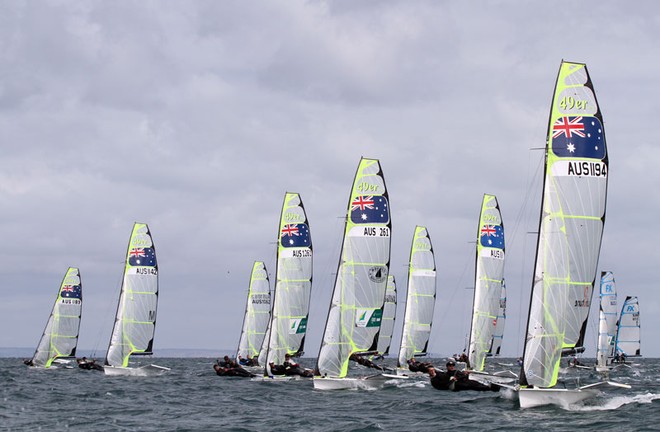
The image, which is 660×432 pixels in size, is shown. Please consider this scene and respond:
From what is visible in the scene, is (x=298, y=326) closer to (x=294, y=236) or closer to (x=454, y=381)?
(x=294, y=236)

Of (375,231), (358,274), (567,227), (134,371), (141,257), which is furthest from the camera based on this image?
(141,257)

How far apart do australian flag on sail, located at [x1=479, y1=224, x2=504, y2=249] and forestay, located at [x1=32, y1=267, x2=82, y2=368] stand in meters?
30.7

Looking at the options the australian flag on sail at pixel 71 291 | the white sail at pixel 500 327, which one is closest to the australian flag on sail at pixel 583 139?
the white sail at pixel 500 327

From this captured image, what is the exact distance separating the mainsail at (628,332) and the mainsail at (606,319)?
434 centimetres

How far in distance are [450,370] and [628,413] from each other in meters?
11.1

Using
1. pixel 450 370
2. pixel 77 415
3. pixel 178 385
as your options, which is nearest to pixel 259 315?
pixel 178 385

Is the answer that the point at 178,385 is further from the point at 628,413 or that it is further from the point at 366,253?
the point at 628,413

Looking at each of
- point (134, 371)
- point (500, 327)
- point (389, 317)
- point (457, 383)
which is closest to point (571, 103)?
point (457, 383)

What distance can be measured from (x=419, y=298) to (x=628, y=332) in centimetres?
3423

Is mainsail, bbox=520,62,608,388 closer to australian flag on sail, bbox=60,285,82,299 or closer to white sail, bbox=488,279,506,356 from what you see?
white sail, bbox=488,279,506,356

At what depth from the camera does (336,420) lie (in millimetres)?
29156

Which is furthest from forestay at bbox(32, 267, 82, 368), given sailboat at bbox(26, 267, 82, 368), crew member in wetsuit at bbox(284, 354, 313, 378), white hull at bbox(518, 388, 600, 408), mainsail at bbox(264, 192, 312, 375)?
white hull at bbox(518, 388, 600, 408)

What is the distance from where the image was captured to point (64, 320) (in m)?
68.1

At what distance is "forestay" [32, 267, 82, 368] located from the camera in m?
68.0
